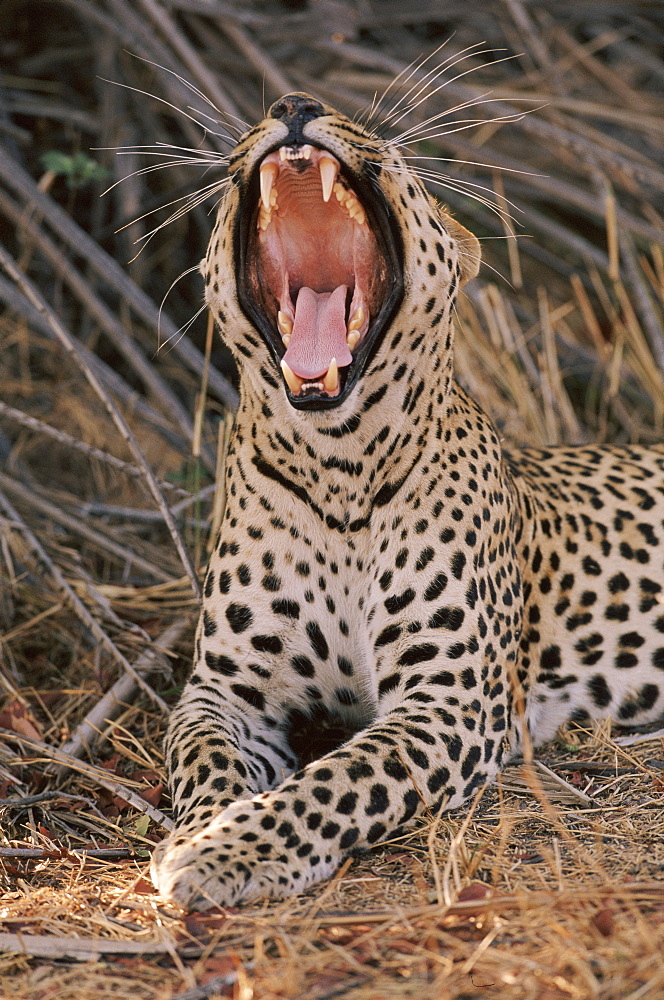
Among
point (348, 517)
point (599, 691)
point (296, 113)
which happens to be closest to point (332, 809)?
point (348, 517)

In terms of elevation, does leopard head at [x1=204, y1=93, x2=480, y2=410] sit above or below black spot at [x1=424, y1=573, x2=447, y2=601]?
above

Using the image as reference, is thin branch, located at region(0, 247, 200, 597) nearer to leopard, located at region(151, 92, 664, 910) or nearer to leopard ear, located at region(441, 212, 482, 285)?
leopard, located at region(151, 92, 664, 910)

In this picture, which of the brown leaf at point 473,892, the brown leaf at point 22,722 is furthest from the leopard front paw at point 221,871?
the brown leaf at point 22,722

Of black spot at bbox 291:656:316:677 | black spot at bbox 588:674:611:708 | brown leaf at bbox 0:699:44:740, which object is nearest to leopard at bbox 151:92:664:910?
black spot at bbox 291:656:316:677

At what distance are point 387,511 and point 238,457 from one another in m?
0.57

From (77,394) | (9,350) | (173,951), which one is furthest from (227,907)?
(9,350)

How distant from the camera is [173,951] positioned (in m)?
2.50

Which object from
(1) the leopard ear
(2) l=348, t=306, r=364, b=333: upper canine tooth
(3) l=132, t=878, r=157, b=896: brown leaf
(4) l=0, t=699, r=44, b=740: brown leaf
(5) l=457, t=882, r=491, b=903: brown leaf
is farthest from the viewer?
(4) l=0, t=699, r=44, b=740: brown leaf

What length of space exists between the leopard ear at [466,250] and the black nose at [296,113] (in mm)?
711

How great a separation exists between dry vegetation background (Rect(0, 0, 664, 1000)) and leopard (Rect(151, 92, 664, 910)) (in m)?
0.24

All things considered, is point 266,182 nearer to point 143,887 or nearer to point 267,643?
point 267,643

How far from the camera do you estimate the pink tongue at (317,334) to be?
136 inches

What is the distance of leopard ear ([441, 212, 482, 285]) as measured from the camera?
390 cm

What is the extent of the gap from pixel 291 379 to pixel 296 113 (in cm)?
78
